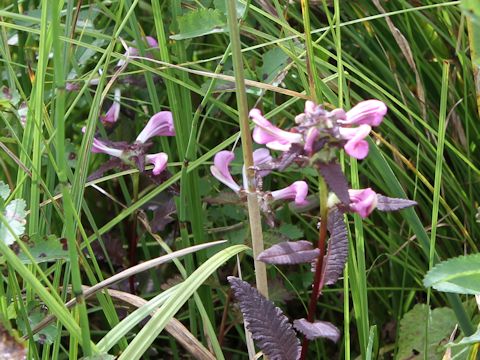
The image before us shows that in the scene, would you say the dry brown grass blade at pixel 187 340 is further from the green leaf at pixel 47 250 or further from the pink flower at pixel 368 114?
the pink flower at pixel 368 114

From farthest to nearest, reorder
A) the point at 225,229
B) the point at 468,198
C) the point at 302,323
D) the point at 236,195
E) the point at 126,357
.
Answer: the point at 468,198 → the point at 225,229 → the point at 236,195 → the point at 302,323 → the point at 126,357

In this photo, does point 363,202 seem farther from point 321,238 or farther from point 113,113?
point 113,113

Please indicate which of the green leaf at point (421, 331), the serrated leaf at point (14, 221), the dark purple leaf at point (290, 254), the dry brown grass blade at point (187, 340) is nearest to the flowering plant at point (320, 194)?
the dark purple leaf at point (290, 254)

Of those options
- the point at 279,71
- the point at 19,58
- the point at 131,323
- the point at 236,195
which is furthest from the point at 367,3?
the point at 131,323

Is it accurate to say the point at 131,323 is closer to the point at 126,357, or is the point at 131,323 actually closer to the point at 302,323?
the point at 126,357

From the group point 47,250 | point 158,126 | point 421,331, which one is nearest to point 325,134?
point 47,250

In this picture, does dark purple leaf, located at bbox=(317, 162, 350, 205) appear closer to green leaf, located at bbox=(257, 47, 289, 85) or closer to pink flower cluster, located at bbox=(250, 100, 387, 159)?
pink flower cluster, located at bbox=(250, 100, 387, 159)

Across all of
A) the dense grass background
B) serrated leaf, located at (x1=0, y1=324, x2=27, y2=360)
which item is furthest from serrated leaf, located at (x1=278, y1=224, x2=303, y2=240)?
serrated leaf, located at (x1=0, y1=324, x2=27, y2=360)
